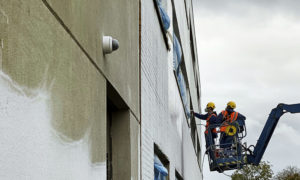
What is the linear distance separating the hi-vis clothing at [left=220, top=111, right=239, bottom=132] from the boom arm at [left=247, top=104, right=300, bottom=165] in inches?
63.7

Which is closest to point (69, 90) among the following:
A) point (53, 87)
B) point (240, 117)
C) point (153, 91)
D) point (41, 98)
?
point (53, 87)

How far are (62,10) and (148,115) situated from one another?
4712 millimetres

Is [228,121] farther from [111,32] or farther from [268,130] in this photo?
[111,32]

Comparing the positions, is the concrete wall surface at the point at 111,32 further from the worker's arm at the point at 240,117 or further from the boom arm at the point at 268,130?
the boom arm at the point at 268,130

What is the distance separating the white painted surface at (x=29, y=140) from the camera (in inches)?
94.3

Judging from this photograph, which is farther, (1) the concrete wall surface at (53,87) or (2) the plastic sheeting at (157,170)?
(2) the plastic sheeting at (157,170)

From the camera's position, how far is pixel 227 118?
52.1 feet

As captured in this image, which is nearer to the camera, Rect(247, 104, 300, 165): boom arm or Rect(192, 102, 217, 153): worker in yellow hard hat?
Rect(192, 102, 217, 153): worker in yellow hard hat

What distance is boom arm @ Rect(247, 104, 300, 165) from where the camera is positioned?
16.7 m

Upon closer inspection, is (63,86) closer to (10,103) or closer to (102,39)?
(10,103)

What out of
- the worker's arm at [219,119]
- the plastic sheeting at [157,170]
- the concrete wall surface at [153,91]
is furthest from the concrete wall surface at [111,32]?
the worker's arm at [219,119]

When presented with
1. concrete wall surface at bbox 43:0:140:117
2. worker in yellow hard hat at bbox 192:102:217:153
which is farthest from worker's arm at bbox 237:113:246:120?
concrete wall surface at bbox 43:0:140:117

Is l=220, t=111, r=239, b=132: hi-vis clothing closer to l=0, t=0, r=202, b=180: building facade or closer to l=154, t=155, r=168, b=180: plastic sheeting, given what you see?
l=154, t=155, r=168, b=180: plastic sheeting

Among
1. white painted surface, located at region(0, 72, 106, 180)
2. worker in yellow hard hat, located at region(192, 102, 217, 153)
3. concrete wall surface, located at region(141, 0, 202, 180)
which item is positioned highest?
worker in yellow hard hat, located at region(192, 102, 217, 153)
